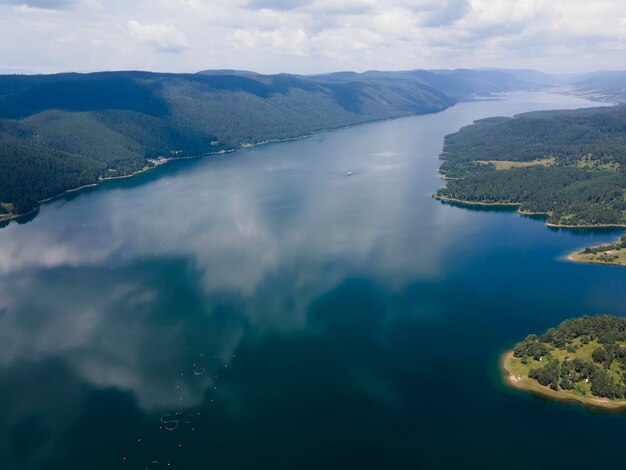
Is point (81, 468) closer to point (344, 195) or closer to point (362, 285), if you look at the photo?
point (362, 285)

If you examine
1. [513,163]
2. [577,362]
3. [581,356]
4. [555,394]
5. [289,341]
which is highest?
[513,163]

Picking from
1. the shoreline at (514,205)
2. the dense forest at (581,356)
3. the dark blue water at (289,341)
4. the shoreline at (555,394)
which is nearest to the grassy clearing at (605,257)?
the dark blue water at (289,341)

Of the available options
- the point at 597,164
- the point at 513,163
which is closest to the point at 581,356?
the point at 597,164

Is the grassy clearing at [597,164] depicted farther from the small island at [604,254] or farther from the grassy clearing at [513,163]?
the small island at [604,254]

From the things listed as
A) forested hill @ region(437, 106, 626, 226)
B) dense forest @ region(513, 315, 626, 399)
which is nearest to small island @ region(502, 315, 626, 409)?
dense forest @ region(513, 315, 626, 399)

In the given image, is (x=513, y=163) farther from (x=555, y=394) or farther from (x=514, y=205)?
(x=555, y=394)

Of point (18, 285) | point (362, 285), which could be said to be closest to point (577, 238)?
point (362, 285)

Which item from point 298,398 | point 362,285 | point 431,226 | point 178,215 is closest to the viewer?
point 298,398
